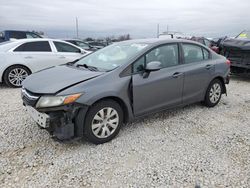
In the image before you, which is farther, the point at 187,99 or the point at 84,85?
the point at 187,99

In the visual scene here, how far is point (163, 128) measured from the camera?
365 centimetres

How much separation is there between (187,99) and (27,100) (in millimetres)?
2686

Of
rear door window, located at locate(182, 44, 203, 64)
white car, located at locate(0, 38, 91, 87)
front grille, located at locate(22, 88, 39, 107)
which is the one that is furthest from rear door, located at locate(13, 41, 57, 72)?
rear door window, located at locate(182, 44, 203, 64)

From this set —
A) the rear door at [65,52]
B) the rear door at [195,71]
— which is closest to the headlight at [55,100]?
the rear door at [195,71]

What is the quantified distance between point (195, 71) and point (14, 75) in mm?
4804

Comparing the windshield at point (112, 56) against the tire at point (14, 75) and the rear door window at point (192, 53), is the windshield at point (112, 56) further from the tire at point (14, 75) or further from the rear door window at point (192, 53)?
the tire at point (14, 75)

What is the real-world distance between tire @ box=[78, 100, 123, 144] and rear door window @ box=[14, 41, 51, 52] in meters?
4.36

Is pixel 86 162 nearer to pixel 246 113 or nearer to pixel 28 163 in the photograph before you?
pixel 28 163

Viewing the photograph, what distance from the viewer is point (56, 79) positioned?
3035 millimetres

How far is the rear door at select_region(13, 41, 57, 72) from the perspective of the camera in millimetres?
6191

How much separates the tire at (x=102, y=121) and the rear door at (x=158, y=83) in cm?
34

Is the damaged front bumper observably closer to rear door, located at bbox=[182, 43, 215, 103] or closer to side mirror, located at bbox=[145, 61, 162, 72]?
side mirror, located at bbox=[145, 61, 162, 72]

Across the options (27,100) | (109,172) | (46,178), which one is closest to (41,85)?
(27,100)

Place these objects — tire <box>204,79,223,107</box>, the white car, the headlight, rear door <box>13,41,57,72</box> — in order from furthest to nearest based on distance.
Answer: rear door <box>13,41,57,72</box>, the white car, tire <box>204,79,223,107</box>, the headlight
